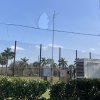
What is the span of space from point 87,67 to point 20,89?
2056cm

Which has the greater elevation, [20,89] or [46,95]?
[20,89]

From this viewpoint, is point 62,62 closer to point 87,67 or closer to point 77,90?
point 87,67

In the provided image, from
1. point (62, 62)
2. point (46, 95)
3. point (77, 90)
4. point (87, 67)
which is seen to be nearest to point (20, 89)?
point (46, 95)

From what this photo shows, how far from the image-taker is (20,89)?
56.1ft

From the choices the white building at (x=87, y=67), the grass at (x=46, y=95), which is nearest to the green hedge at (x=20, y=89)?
the grass at (x=46, y=95)

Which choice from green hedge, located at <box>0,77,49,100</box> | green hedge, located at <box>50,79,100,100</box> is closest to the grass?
green hedge, located at <box>50,79,100,100</box>

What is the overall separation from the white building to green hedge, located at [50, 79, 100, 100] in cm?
1732

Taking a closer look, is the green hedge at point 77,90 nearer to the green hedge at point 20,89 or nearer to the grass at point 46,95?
the grass at point 46,95

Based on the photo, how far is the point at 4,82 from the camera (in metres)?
16.7

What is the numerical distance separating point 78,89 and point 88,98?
827 mm

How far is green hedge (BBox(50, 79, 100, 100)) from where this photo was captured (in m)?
18.1

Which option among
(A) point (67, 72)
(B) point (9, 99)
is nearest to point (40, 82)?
(B) point (9, 99)

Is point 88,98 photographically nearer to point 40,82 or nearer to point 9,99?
point 40,82

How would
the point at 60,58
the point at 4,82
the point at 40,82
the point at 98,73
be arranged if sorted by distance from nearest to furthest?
the point at 4,82, the point at 40,82, the point at 98,73, the point at 60,58
